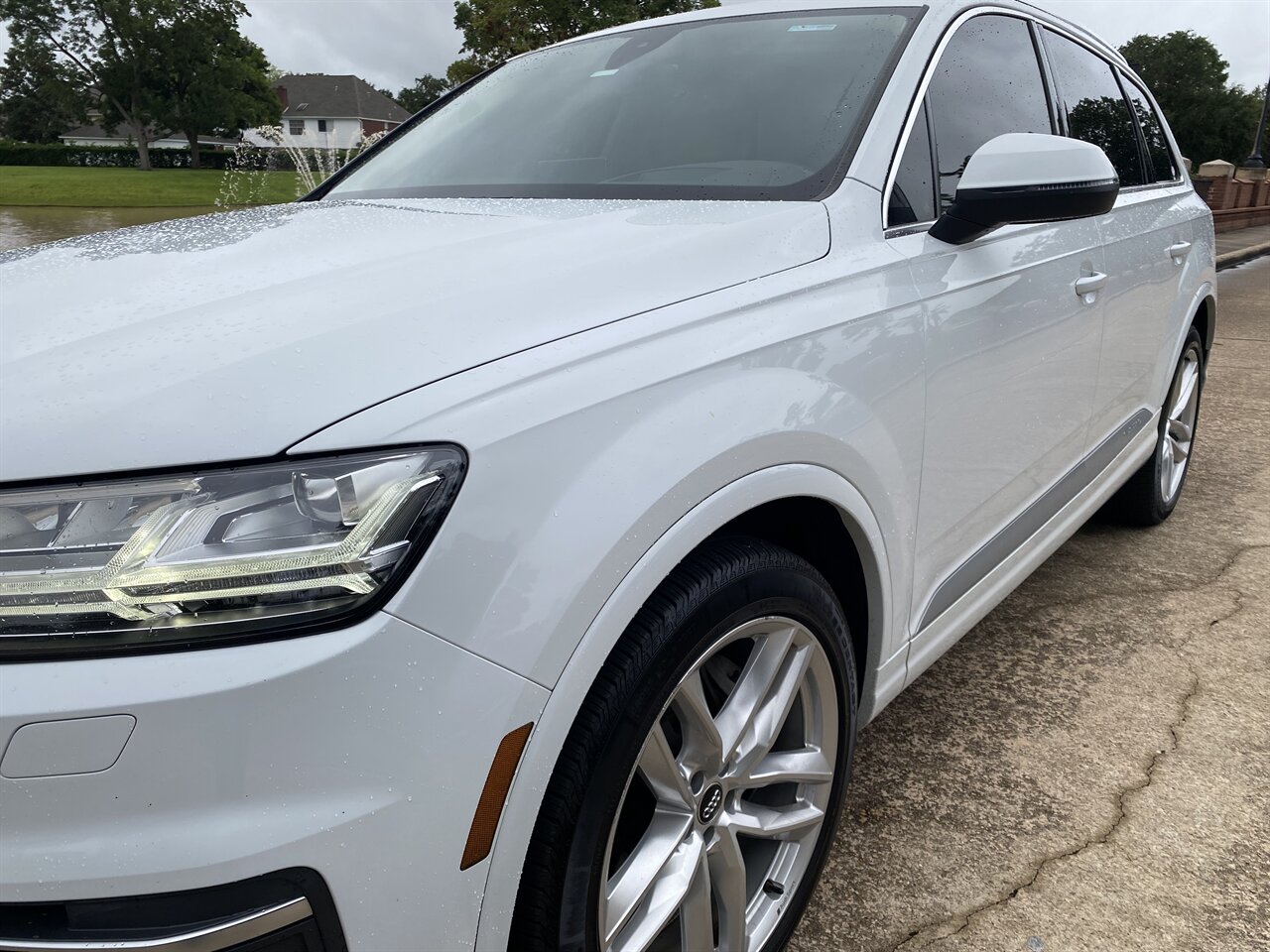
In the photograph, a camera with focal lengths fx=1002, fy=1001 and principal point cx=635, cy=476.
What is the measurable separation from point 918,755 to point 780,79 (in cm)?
156

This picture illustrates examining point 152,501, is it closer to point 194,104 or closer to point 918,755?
point 918,755

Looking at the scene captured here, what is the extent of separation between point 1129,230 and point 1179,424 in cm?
129

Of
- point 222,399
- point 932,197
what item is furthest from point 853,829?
point 222,399

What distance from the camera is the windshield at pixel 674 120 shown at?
75.1 inches

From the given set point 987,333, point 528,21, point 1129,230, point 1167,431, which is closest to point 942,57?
point 987,333

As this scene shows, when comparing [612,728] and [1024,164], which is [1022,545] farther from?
[612,728]

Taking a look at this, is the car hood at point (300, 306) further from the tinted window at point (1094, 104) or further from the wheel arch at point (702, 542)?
the tinted window at point (1094, 104)

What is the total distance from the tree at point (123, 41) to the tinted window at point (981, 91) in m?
62.2

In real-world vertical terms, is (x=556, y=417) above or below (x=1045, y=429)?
above

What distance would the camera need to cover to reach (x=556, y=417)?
44.4 inches

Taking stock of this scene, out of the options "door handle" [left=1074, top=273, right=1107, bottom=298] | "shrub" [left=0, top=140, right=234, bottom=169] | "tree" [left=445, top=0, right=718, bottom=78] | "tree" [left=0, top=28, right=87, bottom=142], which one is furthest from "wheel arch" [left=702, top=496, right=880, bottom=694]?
"tree" [left=0, top=28, right=87, bottom=142]

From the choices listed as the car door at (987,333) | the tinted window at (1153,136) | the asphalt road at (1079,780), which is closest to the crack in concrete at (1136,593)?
the asphalt road at (1079,780)

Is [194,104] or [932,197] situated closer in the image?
[932,197]

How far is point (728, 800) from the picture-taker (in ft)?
5.02
